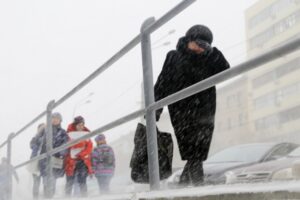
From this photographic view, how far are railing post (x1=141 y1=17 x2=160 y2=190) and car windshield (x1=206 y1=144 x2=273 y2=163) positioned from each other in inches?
159

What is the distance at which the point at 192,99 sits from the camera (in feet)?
12.0

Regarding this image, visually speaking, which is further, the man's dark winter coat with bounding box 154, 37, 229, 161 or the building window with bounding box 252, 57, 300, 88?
the man's dark winter coat with bounding box 154, 37, 229, 161

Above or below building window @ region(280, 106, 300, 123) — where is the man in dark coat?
below

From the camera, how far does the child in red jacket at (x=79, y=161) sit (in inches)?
247

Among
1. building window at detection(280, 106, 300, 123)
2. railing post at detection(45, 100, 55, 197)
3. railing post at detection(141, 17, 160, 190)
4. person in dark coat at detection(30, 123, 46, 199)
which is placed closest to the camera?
railing post at detection(141, 17, 160, 190)

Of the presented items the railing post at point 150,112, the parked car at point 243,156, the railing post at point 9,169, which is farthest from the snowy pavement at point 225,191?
the railing post at point 9,169

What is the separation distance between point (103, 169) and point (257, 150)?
192cm

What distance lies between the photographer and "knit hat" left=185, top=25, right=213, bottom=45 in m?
3.66

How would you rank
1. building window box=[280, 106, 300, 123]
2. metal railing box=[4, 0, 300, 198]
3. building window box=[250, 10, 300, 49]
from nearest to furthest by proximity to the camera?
metal railing box=[4, 0, 300, 198]
building window box=[280, 106, 300, 123]
building window box=[250, 10, 300, 49]

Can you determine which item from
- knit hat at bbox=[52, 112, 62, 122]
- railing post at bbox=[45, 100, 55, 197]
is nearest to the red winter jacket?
knit hat at bbox=[52, 112, 62, 122]

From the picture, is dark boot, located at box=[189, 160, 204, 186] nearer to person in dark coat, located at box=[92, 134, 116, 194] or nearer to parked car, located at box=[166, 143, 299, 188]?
parked car, located at box=[166, 143, 299, 188]

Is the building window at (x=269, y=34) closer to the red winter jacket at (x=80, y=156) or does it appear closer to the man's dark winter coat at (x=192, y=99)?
the red winter jacket at (x=80, y=156)

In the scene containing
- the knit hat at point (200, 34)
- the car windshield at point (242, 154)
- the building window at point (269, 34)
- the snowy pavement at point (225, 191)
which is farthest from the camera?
the building window at point (269, 34)

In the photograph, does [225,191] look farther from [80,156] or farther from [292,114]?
[292,114]
